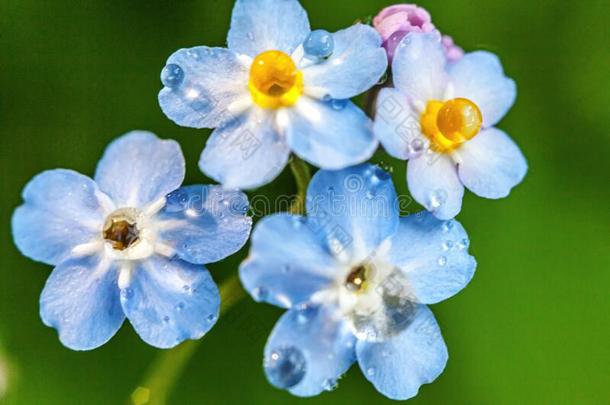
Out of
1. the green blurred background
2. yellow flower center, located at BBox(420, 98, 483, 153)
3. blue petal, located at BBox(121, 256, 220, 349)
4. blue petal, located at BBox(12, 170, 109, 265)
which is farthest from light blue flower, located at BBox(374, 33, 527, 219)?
the green blurred background

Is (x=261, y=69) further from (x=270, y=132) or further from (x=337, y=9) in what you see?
(x=337, y=9)

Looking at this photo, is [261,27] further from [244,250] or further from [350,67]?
[244,250]

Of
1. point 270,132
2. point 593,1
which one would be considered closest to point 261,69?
point 270,132

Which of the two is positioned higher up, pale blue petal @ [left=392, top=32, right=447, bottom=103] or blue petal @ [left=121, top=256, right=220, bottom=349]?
pale blue petal @ [left=392, top=32, right=447, bottom=103]

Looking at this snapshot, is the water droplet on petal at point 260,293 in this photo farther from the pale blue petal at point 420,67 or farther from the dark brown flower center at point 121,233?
the pale blue petal at point 420,67

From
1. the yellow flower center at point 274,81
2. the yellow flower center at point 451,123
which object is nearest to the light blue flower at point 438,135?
the yellow flower center at point 451,123

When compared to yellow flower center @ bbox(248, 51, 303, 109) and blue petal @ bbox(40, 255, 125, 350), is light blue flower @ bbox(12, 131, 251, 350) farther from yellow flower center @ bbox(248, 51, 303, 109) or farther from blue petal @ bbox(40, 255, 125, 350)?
yellow flower center @ bbox(248, 51, 303, 109)

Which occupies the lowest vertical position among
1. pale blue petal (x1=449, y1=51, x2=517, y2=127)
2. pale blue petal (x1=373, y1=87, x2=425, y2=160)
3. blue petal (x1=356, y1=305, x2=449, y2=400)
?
blue petal (x1=356, y1=305, x2=449, y2=400)

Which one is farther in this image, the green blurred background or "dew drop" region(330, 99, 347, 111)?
the green blurred background
